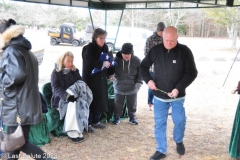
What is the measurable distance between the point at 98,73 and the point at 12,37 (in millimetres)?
1585

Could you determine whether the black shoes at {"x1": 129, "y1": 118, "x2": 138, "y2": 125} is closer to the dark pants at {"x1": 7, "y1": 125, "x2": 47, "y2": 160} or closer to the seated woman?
the seated woman

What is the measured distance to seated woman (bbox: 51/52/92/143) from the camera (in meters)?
3.23

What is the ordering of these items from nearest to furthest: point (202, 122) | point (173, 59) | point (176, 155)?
point (173, 59)
point (176, 155)
point (202, 122)

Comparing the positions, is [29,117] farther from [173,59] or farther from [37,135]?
[173,59]

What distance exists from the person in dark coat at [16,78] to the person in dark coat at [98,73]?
1258 mm

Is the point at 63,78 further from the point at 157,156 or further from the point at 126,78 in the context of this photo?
the point at 157,156

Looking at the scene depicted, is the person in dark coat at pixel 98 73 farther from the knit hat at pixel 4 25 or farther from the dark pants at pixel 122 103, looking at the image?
the knit hat at pixel 4 25

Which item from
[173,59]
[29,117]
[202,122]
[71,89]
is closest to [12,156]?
[29,117]

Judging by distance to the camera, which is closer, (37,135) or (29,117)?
(29,117)

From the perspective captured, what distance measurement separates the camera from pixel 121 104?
398 centimetres

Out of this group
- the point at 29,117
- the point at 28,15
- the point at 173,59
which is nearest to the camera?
the point at 29,117

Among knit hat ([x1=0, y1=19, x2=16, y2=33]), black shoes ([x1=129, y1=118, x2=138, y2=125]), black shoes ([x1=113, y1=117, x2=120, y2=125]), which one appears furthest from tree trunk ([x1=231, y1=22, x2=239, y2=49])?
knit hat ([x1=0, y1=19, x2=16, y2=33])

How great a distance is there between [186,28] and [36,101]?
76.4 feet

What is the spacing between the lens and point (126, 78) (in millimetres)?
3811
